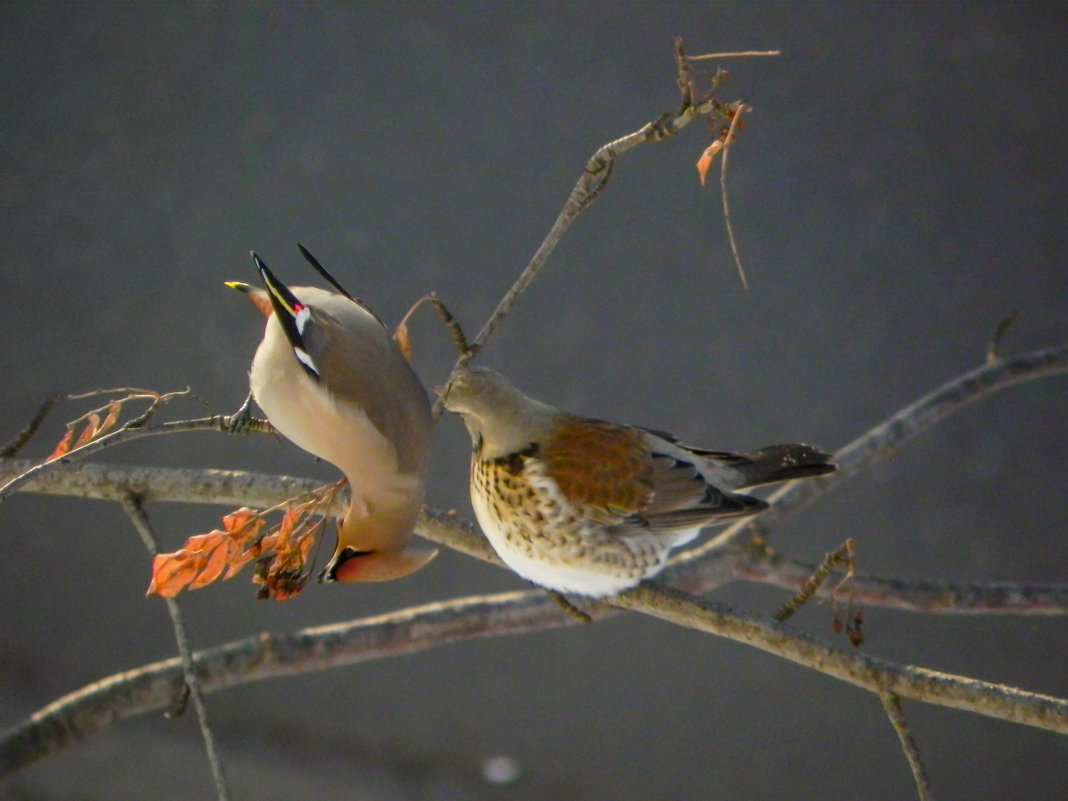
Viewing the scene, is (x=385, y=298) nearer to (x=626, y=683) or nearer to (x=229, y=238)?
(x=229, y=238)

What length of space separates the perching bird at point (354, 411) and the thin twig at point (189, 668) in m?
0.22

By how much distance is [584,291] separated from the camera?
7.31 feet

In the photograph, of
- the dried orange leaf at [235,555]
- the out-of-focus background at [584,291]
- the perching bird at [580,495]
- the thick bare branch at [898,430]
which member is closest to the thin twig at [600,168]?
the perching bird at [580,495]

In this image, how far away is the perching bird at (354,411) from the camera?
3.33 feet

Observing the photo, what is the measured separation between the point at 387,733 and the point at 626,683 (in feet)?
1.86

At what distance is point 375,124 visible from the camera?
217 cm

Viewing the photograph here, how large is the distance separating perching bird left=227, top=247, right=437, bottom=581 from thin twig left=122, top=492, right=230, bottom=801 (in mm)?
217

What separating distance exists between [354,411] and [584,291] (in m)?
1.21

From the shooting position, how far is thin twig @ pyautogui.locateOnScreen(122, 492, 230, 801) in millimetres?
1077

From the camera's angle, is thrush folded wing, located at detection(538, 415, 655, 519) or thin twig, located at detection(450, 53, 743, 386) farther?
thrush folded wing, located at detection(538, 415, 655, 519)

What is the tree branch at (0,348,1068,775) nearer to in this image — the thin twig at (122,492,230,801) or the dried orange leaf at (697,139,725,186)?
the thin twig at (122,492,230,801)

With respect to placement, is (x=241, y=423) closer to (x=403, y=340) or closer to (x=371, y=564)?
A: (x=403, y=340)

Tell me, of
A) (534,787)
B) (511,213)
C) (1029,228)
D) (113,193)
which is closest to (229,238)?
(113,193)

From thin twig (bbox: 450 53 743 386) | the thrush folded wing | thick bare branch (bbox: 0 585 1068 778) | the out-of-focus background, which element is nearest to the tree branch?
thick bare branch (bbox: 0 585 1068 778)
